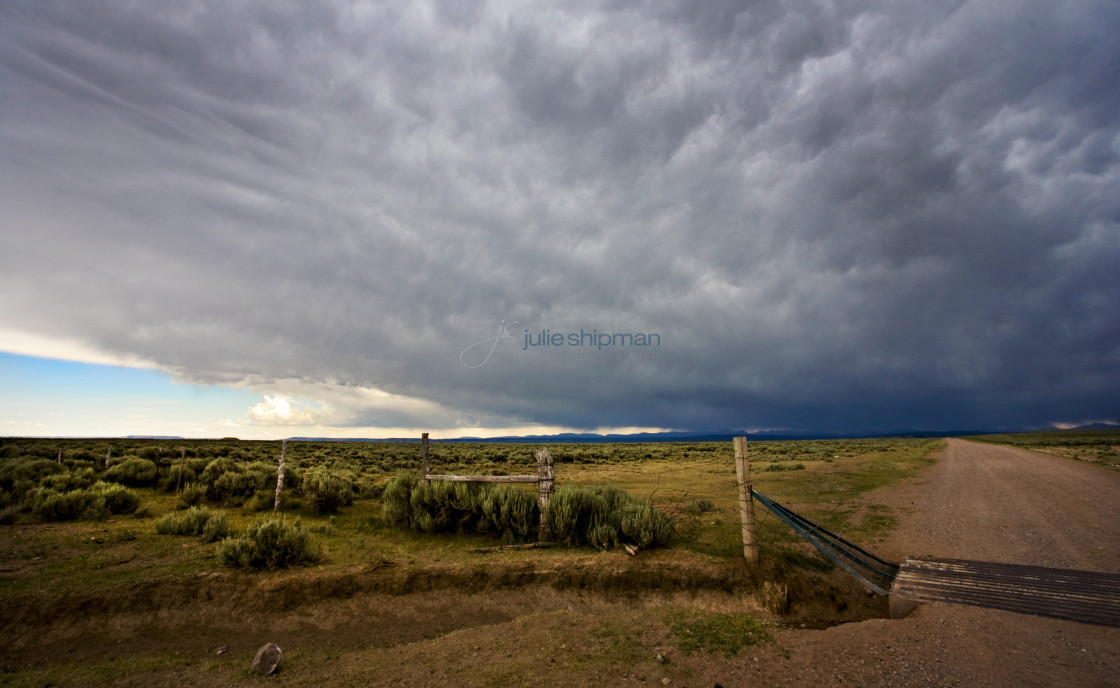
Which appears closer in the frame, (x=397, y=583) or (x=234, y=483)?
(x=397, y=583)

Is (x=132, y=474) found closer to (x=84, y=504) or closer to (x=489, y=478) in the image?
(x=84, y=504)

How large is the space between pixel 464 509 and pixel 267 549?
183 inches

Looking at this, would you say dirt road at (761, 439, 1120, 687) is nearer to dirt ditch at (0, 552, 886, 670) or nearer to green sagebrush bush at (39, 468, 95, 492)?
dirt ditch at (0, 552, 886, 670)

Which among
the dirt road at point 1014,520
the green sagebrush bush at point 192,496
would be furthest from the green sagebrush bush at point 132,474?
the dirt road at point 1014,520

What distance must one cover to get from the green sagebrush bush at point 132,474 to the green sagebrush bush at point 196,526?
30.8ft

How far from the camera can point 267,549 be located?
9.54 metres

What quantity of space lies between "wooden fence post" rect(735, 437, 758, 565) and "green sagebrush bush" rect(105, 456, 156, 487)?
2218 centimetres

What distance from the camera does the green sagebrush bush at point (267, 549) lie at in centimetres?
943

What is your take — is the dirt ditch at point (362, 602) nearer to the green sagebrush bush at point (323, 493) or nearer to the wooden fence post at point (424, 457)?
the wooden fence post at point (424, 457)

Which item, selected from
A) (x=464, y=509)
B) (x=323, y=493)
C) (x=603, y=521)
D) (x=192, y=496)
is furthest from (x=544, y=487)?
(x=192, y=496)

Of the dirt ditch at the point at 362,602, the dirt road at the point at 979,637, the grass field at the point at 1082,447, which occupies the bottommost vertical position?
the dirt ditch at the point at 362,602

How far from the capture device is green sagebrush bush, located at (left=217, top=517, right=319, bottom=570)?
943 centimetres

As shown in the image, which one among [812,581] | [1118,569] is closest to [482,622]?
[812,581]

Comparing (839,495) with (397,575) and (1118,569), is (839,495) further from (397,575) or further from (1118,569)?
(397,575)
